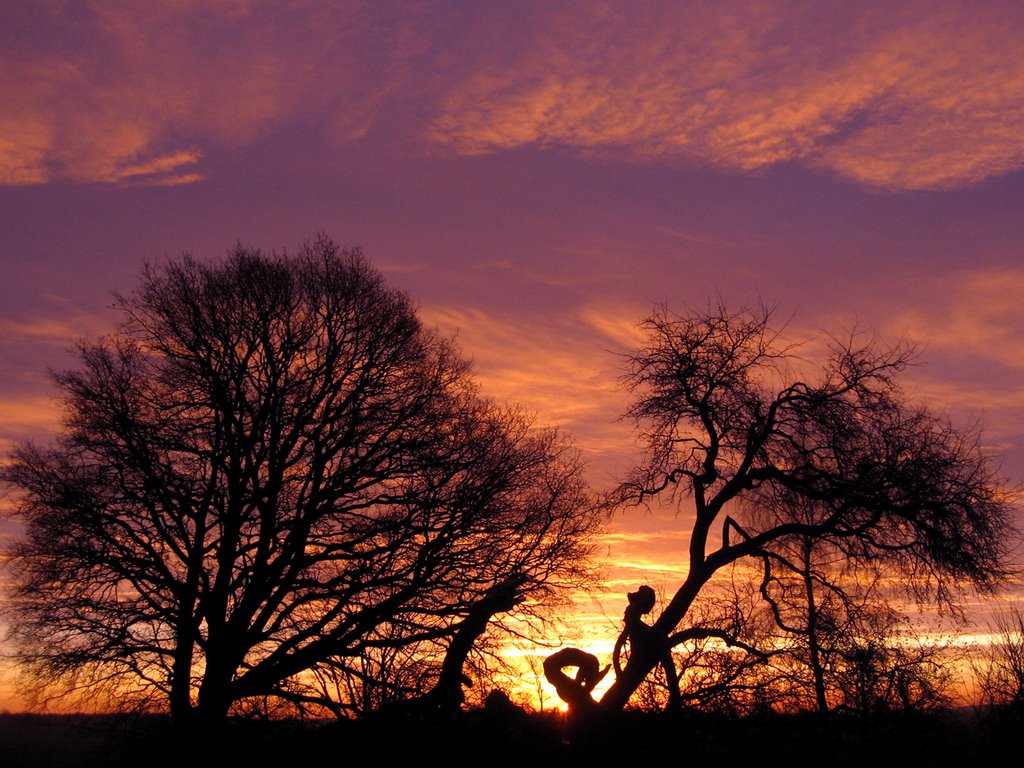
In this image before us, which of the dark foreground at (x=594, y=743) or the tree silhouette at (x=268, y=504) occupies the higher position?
the tree silhouette at (x=268, y=504)

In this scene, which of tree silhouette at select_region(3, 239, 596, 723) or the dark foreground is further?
tree silhouette at select_region(3, 239, 596, 723)

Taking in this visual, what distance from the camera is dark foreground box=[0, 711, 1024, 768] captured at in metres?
12.0

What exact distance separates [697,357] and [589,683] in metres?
6.34

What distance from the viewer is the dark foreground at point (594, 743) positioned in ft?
39.5

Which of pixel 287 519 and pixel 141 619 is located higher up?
pixel 287 519

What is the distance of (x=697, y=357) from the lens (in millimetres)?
17078

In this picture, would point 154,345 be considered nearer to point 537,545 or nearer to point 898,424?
point 537,545

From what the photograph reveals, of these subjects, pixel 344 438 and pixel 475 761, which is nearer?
pixel 475 761

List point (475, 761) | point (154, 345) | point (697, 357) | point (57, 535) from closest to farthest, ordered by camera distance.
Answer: point (475, 761), point (697, 357), point (57, 535), point (154, 345)

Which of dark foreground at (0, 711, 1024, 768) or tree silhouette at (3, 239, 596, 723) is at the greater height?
tree silhouette at (3, 239, 596, 723)

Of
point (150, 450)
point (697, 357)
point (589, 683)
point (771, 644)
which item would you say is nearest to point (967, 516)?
point (771, 644)

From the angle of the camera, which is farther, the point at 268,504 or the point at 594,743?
the point at 268,504

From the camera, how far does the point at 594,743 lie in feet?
39.9

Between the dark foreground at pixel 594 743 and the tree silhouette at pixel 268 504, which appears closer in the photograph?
the dark foreground at pixel 594 743
